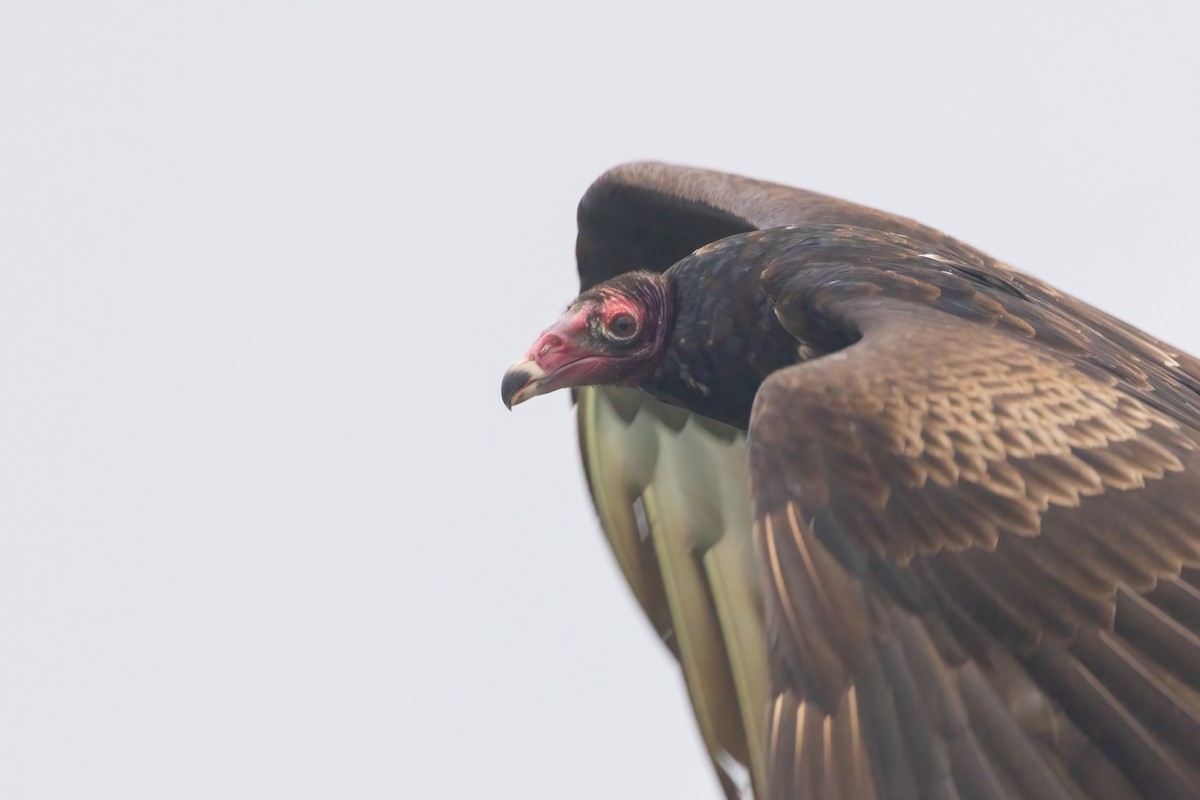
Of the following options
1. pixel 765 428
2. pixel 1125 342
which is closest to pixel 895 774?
pixel 765 428

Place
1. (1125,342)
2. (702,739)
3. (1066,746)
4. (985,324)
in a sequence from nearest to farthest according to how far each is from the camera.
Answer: (1066,746)
(985,324)
(1125,342)
(702,739)

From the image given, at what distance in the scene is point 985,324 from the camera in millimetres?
7062

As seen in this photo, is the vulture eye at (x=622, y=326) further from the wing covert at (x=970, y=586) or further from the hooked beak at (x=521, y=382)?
the wing covert at (x=970, y=586)

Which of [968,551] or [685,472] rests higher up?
[968,551]

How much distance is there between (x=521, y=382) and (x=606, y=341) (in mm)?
453

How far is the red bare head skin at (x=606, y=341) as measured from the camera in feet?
27.2

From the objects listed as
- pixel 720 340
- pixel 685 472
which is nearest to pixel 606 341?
pixel 720 340

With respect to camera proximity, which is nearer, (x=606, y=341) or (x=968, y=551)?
(x=968, y=551)

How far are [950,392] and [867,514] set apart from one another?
0.55m

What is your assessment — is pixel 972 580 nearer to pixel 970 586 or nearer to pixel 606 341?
pixel 970 586

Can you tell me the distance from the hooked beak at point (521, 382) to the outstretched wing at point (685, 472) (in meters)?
1.55

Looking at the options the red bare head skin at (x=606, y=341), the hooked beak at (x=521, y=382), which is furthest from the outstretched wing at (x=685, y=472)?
the hooked beak at (x=521, y=382)

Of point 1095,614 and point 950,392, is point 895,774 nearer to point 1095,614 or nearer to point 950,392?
point 1095,614

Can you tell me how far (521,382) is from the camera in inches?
321
